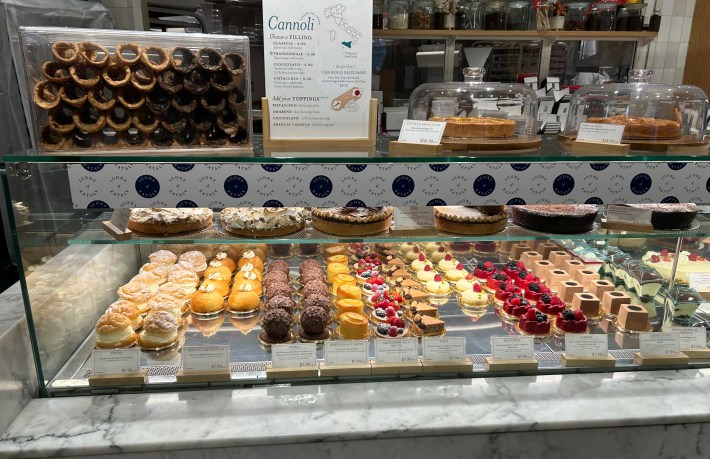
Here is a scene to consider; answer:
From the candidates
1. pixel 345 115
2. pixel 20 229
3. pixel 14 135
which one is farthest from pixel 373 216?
pixel 14 135

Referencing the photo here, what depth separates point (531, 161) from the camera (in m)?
2.01

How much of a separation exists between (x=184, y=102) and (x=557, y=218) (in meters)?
1.73

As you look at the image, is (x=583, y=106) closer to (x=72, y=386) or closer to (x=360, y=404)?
(x=360, y=404)

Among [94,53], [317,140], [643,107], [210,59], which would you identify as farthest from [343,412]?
[643,107]

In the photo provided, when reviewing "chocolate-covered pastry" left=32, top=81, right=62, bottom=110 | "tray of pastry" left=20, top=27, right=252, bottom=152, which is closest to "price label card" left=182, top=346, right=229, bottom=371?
"tray of pastry" left=20, top=27, right=252, bottom=152

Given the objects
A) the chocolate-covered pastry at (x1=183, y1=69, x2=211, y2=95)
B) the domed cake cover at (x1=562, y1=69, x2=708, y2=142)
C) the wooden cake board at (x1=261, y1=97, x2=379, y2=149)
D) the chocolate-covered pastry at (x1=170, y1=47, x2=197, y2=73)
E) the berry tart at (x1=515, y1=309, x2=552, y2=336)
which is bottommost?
the berry tart at (x1=515, y1=309, x2=552, y2=336)

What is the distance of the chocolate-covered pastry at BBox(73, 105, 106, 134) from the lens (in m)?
1.94

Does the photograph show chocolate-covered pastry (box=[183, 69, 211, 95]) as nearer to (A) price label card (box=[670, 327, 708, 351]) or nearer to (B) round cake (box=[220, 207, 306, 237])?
A: (B) round cake (box=[220, 207, 306, 237])

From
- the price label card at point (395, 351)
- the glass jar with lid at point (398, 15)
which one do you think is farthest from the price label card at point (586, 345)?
the glass jar with lid at point (398, 15)

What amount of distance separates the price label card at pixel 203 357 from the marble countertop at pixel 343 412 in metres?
0.11

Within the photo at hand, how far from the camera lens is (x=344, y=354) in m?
2.21

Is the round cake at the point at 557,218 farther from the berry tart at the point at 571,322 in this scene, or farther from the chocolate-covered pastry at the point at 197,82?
the chocolate-covered pastry at the point at 197,82

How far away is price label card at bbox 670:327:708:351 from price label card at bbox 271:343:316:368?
173 cm

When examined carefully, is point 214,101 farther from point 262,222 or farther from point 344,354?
point 344,354
